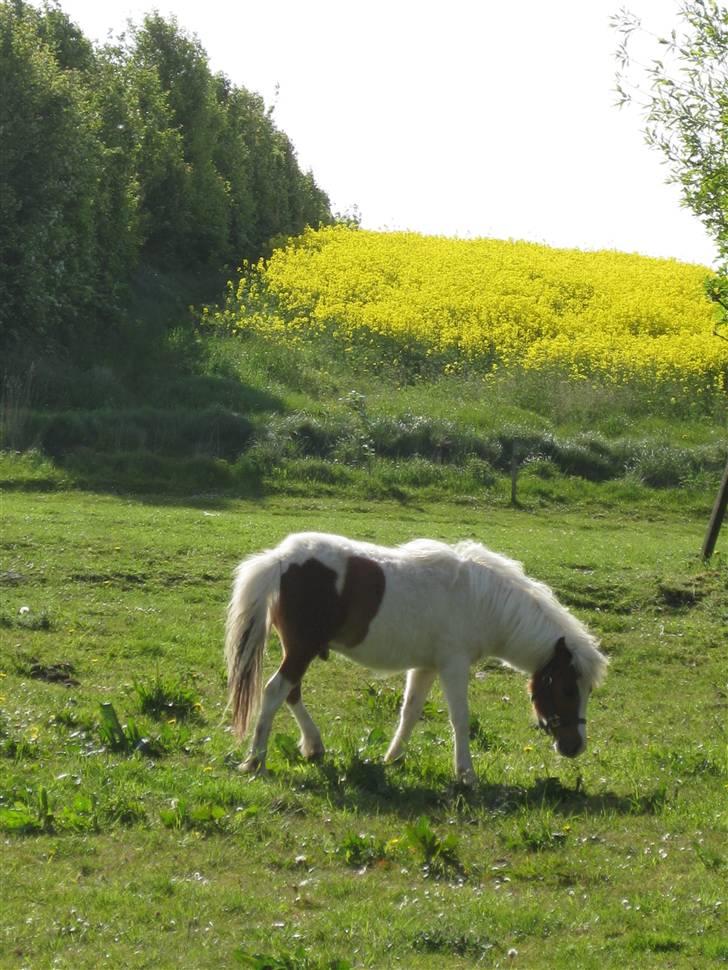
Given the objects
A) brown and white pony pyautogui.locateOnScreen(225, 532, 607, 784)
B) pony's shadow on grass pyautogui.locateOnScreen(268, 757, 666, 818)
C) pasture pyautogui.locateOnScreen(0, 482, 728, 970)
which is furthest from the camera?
brown and white pony pyautogui.locateOnScreen(225, 532, 607, 784)

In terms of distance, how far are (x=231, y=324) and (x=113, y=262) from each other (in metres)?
4.08

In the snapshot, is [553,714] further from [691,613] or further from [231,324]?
[231,324]

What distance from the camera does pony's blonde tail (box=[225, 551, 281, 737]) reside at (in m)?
9.38

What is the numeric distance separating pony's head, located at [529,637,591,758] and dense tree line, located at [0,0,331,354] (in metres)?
25.8

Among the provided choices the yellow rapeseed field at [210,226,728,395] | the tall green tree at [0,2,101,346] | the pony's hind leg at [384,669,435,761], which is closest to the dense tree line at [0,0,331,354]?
the tall green tree at [0,2,101,346]

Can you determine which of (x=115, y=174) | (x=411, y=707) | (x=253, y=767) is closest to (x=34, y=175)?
(x=115, y=174)

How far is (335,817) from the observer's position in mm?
8258

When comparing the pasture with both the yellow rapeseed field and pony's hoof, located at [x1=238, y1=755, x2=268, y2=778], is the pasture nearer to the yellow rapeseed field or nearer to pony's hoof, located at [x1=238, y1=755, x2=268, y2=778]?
pony's hoof, located at [x1=238, y1=755, x2=268, y2=778]

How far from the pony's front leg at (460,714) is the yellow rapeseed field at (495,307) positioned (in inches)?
1102

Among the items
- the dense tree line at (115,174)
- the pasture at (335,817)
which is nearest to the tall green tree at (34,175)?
the dense tree line at (115,174)

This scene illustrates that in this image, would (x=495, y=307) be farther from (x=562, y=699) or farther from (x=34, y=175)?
(x=562, y=699)

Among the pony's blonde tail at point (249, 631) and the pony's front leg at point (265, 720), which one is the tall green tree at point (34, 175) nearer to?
the pony's blonde tail at point (249, 631)

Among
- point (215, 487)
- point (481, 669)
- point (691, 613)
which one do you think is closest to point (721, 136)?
point (691, 613)

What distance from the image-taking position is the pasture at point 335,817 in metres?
6.32
